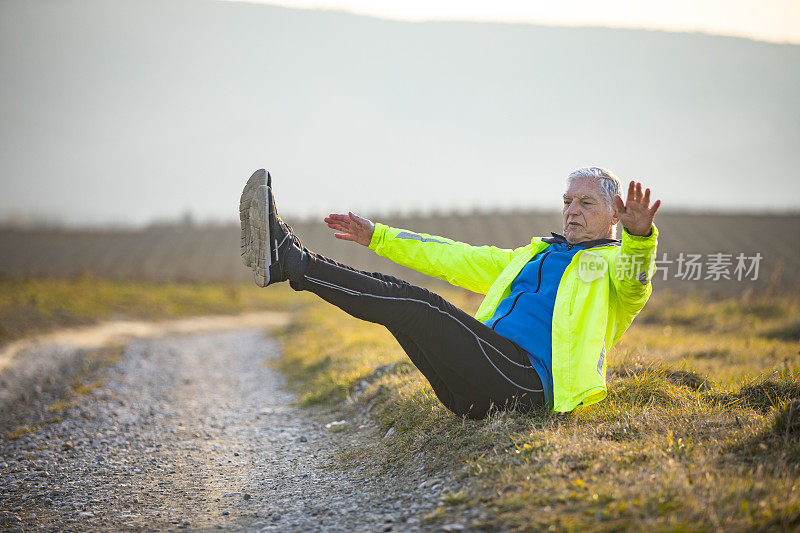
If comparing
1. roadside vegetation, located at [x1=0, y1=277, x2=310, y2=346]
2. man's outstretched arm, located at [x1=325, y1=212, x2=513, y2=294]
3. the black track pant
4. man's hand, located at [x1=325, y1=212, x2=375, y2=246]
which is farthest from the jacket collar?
roadside vegetation, located at [x1=0, y1=277, x2=310, y2=346]

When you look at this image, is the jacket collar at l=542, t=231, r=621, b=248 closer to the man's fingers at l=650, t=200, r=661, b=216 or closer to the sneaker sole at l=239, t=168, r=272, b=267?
the man's fingers at l=650, t=200, r=661, b=216

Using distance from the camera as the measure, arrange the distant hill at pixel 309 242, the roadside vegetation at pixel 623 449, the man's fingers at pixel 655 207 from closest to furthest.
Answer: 1. the roadside vegetation at pixel 623 449
2. the man's fingers at pixel 655 207
3. the distant hill at pixel 309 242

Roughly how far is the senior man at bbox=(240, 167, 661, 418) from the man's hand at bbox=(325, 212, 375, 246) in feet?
0.07

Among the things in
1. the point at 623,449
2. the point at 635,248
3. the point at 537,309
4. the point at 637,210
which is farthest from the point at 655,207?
the point at 623,449

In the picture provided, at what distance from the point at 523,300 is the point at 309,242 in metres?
39.8

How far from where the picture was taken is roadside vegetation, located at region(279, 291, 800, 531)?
240 centimetres

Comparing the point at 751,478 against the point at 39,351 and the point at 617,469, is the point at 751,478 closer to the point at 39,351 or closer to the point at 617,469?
the point at 617,469

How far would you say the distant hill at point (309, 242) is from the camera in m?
30.3

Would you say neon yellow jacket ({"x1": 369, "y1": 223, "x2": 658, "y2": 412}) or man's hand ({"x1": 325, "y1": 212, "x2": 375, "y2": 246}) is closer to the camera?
neon yellow jacket ({"x1": 369, "y1": 223, "x2": 658, "y2": 412})

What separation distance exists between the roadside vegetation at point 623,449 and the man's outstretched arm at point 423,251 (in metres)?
1.02

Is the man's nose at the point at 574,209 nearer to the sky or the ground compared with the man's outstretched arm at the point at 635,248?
nearer to the sky

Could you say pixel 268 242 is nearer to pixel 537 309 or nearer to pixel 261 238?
pixel 261 238

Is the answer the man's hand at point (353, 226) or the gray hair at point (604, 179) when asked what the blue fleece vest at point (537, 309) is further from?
the man's hand at point (353, 226)

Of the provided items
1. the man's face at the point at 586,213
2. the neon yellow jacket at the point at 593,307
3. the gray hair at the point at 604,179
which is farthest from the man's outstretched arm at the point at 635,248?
the gray hair at the point at 604,179
